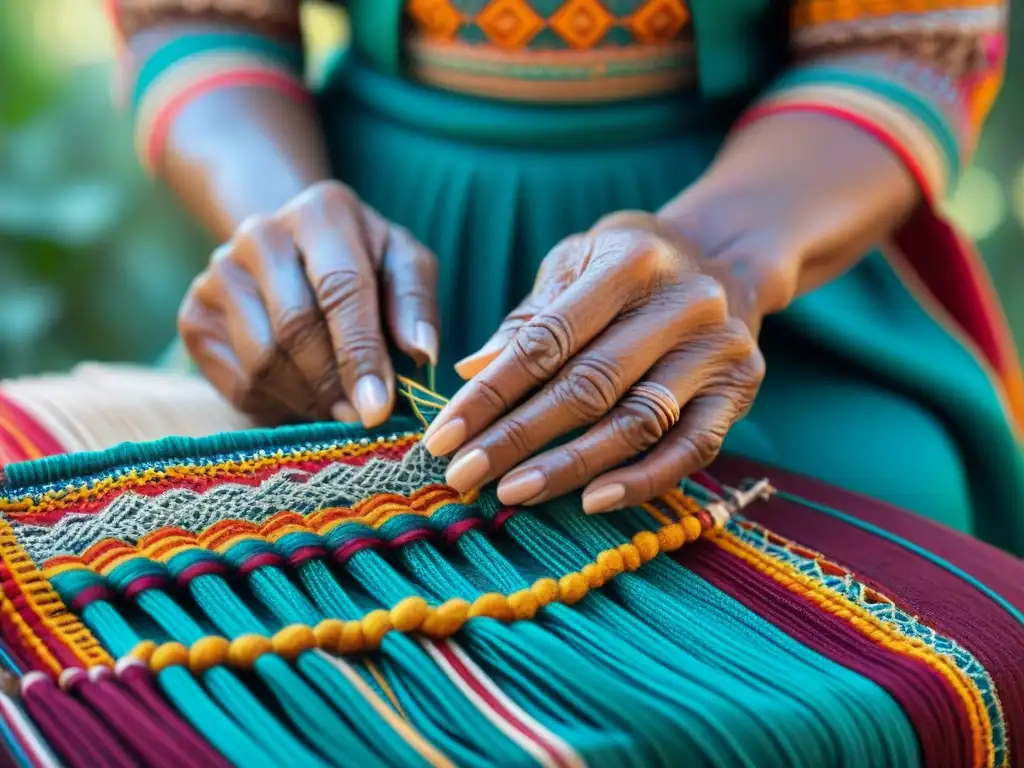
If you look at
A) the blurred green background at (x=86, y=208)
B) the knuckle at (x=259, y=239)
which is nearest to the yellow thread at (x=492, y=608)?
the knuckle at (x=259, y=239)

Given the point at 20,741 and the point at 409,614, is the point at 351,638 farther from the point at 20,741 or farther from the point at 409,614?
the point at 20,741

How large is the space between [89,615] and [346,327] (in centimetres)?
27

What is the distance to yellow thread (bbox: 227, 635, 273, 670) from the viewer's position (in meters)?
0.48

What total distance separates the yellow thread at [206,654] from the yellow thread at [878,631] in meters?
0.30

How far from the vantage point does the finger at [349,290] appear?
692 millimetres

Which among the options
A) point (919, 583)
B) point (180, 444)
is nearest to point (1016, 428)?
point (919, 583)

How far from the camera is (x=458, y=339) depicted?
95 centimetres

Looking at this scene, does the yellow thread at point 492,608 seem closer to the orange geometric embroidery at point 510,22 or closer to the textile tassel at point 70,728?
the textile tassel at point 70,728

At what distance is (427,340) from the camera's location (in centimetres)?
71

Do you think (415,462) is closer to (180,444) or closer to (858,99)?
(180,444)

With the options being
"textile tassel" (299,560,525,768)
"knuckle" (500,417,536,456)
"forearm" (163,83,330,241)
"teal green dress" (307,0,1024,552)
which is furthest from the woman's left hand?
"forearm" (163,83,330,241)

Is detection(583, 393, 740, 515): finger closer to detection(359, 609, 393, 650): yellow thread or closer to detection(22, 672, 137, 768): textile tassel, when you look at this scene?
detection(359, 609, 393, 650): yellow thread

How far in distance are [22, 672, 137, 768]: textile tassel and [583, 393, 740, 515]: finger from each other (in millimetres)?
279

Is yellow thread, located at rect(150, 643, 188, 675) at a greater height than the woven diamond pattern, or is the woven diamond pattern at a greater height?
the woven diamond pattern
